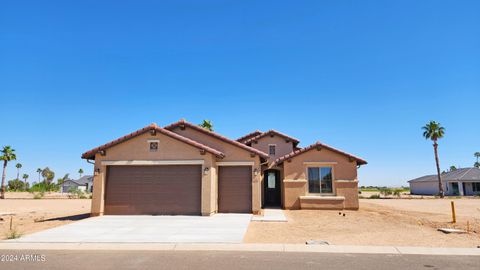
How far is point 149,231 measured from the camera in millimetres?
11039

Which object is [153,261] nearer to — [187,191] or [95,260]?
[95,260]

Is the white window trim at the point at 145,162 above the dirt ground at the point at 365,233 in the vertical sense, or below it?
above

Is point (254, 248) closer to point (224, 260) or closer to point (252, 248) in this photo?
point (252, 248)

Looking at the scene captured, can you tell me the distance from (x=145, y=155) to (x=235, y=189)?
5.19 meters

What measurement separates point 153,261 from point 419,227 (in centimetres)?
1086

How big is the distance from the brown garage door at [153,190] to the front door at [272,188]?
792 cm

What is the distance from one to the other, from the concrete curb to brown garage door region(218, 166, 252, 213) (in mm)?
7684

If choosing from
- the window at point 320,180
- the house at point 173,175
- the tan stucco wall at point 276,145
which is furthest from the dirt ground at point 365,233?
the tan stucco wall at point 276,145

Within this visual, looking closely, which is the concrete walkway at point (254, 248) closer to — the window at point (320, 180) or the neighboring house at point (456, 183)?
the window at point (320, 180)

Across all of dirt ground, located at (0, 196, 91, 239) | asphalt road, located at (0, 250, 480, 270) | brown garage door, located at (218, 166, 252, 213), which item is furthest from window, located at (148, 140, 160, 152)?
asphalt road, located at (0, 250, 480, 270)

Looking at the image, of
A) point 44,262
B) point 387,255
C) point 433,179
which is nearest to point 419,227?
point 387,255

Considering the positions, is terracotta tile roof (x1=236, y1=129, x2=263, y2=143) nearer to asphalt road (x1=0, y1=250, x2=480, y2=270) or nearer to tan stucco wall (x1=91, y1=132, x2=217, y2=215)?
tan stucco wall (x1=91, y1=132, x2=217, y2=215)

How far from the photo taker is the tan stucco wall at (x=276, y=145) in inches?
977

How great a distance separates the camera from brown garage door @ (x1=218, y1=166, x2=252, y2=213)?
650 inches
